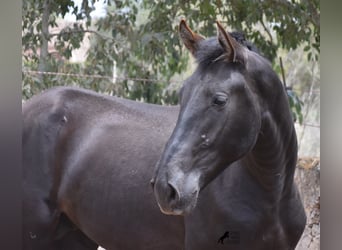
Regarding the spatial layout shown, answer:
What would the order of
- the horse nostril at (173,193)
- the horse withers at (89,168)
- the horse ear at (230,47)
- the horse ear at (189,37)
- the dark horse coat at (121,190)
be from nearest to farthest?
1. the horse nostril at (173,193)
2. the horse ear at (230,47)
3. the horse ear at (189,37)
4. the dark horse coat at (121,190)
5. the horse withers at (89,168)

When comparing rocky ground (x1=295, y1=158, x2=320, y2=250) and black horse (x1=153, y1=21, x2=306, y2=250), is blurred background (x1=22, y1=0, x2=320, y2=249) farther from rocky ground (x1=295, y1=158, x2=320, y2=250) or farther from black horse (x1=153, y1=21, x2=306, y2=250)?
black horse (x1=153, y1=21, x2=306, y2=250)

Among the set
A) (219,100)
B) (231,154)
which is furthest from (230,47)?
(231,154)

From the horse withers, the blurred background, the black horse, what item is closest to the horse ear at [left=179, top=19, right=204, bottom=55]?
the black horse

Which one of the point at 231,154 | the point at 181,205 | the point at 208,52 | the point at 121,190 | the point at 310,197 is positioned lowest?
the point at 310,197

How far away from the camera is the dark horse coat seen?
7.70 ft

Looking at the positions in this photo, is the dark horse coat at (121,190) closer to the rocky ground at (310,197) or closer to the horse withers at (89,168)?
the horse withers at (89,168)

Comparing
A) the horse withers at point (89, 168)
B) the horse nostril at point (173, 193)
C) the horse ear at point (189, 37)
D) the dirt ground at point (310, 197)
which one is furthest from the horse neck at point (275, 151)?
the dirt ground at point (310, 197)

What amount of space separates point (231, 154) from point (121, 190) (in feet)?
2.79

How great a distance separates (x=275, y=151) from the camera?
2.30 meters

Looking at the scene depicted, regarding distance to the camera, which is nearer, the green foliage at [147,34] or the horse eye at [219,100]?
the horse eye at [219,100]

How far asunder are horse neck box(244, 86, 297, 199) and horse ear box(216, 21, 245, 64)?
226 millimetres

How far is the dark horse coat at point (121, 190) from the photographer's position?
2.35 metres

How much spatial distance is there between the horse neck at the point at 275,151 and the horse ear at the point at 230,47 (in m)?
0.23

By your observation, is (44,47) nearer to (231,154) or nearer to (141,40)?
(141,40)
